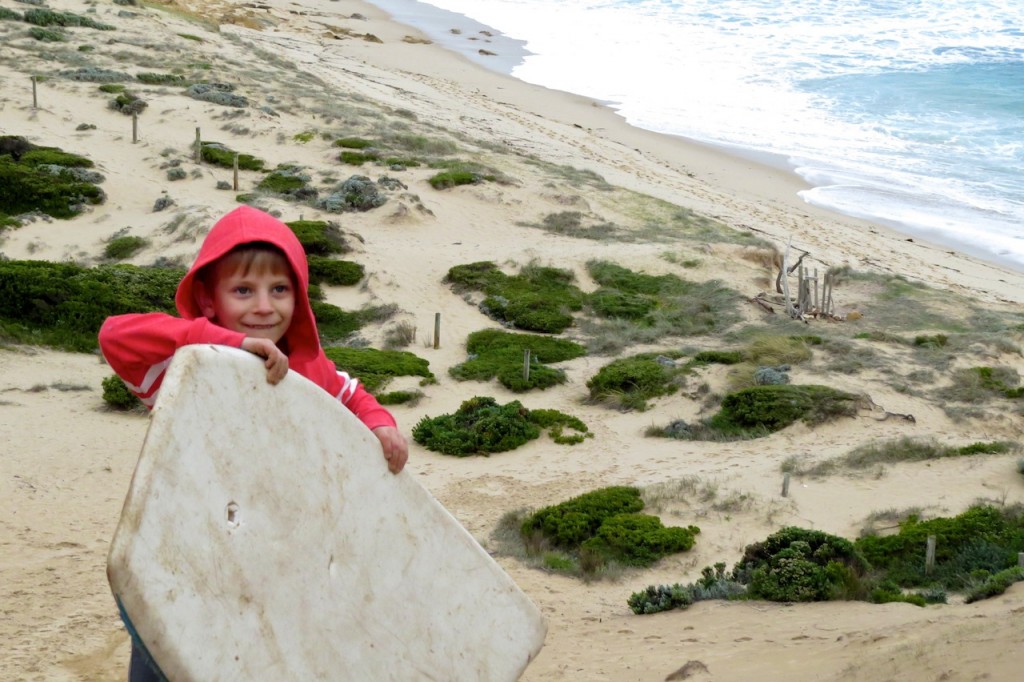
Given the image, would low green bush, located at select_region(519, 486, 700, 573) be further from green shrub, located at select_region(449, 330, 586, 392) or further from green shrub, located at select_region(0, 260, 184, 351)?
green shrub, located at select_region(0, 260, 184, 351)

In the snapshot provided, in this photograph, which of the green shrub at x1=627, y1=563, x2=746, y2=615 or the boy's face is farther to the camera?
the green shrub at x1=627, y1=563, x2=746, y2=615

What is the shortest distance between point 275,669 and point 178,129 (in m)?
28.1

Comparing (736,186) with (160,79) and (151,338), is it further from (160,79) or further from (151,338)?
(151,338)

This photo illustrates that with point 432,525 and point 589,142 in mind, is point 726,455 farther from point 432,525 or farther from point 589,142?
point 589,142

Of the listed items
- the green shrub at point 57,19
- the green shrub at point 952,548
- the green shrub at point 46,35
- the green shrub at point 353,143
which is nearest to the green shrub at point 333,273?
the green shrub at point 353,143

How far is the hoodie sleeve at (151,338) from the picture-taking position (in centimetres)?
316

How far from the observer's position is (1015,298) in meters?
24.0

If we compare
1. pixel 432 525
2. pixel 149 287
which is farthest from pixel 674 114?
pixel 432 525

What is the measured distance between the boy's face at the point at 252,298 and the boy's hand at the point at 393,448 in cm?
45

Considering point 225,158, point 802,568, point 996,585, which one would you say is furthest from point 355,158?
point 996,585

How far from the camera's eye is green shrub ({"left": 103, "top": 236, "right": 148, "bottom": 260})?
21531 millimetres

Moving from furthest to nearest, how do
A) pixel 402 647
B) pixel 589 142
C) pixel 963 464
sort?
1. pixel 589 142
2. pixel 963 464
3. pixel 402 647

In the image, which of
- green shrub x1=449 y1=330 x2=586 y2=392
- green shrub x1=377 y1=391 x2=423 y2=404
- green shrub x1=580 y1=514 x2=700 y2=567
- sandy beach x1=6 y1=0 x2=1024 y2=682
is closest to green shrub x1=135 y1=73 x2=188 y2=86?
sandy beach x1=6 y1=0 x2=1024 y2=682

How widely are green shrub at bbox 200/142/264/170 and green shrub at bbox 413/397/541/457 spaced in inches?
543
